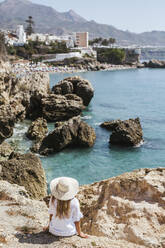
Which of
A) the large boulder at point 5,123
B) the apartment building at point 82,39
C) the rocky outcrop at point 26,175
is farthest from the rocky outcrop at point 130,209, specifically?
the apartment building at point 82,39

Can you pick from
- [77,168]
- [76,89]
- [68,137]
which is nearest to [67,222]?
[77,168]

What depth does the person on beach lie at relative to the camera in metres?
4.99

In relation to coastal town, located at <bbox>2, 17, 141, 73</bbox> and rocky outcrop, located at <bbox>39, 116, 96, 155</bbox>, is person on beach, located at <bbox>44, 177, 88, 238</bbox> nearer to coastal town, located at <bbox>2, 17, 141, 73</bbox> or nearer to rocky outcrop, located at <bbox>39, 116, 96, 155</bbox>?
rocky outcrop, located at <bbox>39, 116, 96, 155</bbox>

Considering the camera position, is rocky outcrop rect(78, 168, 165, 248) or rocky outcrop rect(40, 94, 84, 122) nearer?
rocky outcrop rect(78, 168, 165, 248)

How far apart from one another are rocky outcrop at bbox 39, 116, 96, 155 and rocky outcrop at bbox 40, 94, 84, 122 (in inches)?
290

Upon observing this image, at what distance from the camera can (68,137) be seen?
2038cm

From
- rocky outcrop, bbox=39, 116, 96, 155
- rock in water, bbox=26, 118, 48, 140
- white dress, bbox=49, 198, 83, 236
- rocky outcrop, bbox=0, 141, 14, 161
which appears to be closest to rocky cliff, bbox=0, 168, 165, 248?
white dress, bbox=49, 198, 83, 236

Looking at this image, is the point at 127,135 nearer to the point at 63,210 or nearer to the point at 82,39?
the point at 63,210

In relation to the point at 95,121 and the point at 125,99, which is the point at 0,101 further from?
the point at 125,99

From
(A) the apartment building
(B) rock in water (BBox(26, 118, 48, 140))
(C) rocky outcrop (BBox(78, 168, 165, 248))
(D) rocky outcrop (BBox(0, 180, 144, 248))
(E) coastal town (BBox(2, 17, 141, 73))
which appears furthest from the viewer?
(A) the apartment building

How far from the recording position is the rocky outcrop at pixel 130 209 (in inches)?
211

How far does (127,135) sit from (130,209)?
51.4 feet

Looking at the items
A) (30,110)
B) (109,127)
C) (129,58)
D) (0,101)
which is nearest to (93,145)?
(109,127)

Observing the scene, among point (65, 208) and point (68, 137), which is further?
point (68, 137)
